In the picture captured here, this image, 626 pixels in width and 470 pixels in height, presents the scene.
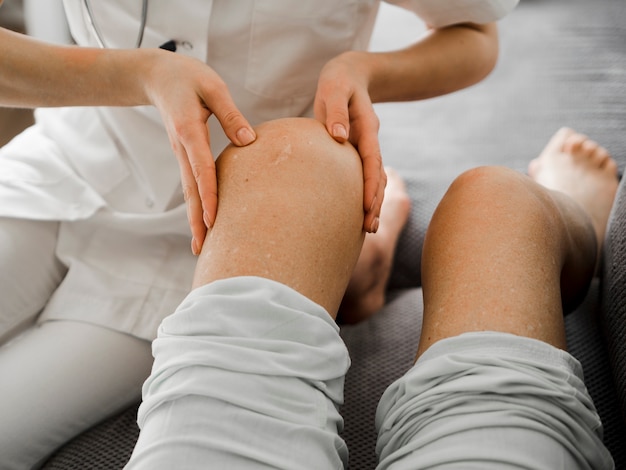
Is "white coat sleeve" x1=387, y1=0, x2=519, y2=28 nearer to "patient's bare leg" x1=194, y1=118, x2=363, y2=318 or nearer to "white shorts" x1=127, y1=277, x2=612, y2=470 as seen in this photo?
"patient's bare leg" x1=194, y1=118, x2=363, y2=318

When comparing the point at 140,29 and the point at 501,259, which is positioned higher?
the point at 140,29

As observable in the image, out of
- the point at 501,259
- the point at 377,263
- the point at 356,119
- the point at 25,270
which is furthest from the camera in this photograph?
the point at 377,263

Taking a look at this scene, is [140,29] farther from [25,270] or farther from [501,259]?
[501,259]

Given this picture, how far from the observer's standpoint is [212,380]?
1.55ft

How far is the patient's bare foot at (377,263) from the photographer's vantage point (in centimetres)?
92

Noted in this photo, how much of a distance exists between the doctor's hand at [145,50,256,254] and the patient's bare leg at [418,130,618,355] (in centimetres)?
23

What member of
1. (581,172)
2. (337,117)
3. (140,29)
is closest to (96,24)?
(140,29)

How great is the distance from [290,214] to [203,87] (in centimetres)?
18

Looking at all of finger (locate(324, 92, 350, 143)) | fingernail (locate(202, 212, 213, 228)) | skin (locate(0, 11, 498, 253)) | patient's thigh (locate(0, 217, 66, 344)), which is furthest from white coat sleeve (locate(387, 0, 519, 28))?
patient's thigh (locate(0, 217, 66, 344))

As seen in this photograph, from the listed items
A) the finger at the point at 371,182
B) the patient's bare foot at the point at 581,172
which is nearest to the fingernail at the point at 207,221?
the finger at the point at 371,182

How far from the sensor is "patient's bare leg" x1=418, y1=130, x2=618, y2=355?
22.1 inches

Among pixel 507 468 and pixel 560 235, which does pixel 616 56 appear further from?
pixel 507 468

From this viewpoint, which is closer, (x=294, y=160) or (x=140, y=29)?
(x=294, y=160)

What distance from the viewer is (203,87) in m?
0.65
